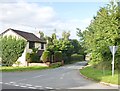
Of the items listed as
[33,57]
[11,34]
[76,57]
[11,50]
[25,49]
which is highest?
[11,34]

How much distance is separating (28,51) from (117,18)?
73.1 ft

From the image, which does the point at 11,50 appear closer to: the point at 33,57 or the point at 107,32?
the point at 33,57

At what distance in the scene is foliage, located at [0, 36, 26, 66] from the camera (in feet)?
157

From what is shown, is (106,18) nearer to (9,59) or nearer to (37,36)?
(9,59)

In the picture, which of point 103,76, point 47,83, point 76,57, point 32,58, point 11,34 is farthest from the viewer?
point 76,57

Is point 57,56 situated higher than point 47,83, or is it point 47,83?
point 57,56

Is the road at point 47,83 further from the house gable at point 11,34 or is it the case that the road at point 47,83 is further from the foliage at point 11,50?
the house gable at point 11,34

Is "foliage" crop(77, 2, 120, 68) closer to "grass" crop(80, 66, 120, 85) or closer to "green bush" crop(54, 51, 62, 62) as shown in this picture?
"grass" crop(80, 66, 120, 85)

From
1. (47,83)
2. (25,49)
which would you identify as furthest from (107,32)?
(25,49)

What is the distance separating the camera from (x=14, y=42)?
47.9 metres

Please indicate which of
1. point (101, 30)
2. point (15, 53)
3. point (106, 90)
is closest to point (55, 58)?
point (15, 53)

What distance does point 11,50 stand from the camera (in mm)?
47719

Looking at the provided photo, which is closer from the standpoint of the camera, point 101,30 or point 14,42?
point 101,30

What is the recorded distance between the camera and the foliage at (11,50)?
47719 millimetres
